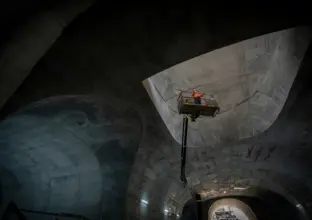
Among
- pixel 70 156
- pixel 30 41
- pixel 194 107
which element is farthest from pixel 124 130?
pixel 30 41

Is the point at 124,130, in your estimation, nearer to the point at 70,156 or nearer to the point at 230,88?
the point at 70,156

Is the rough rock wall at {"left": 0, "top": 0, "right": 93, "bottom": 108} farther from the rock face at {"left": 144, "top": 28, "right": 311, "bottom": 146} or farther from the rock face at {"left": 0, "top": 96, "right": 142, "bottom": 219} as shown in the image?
the rock face at {"left": 144, "top": 28, "right": 311, "bottom": 146}

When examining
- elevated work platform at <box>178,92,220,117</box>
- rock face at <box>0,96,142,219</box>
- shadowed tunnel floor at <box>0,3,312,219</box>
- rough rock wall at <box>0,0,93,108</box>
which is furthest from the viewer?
elevated work platform at <box>178,92,220,117</box>

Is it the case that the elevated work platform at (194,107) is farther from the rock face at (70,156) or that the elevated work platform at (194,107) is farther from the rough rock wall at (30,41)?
the rough rock wall at (30,41)

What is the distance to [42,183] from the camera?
4.31 metres

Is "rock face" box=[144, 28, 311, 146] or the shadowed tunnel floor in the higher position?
"rock face" box=[144, 28, 311, 146]

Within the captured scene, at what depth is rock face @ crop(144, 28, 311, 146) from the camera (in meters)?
4.02

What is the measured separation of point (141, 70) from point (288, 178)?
3466 millimetres

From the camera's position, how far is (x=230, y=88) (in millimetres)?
4621

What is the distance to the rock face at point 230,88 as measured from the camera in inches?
158

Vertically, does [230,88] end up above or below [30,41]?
above

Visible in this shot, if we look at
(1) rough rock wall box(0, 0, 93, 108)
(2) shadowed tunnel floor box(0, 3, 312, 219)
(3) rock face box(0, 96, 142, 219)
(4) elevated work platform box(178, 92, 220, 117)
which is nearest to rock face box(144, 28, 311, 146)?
(2) shadowed tunnel floor box(0, 3, 312, 219)

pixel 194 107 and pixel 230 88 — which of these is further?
pixel 230 88

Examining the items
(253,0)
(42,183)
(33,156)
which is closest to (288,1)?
(253,0)
